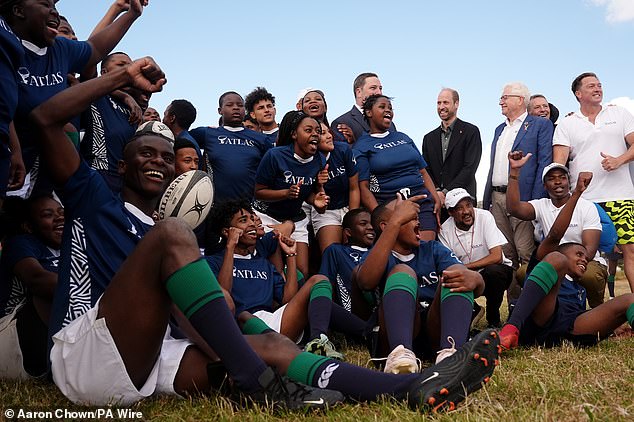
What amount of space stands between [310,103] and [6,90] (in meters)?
4.94

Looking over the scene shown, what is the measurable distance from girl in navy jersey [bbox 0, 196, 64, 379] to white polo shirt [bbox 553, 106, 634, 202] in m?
5.86

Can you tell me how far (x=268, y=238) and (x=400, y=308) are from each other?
73.7 inches

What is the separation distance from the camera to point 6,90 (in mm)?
2670

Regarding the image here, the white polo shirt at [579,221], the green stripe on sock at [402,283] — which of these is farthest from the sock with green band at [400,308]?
the white polo shirt at [579,221]

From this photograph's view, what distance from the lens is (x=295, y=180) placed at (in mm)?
5934

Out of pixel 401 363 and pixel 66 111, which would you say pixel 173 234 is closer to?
pixel 66 111

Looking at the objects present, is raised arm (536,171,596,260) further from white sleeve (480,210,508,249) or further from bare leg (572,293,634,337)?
bare leg (572,293,634,337)

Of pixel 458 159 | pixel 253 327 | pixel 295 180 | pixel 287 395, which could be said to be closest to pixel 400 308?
pixel 253 327

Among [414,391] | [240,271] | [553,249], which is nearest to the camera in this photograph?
[414,391]

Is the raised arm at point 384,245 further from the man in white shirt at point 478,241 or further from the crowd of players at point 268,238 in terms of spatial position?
the man in white shirt at point 478,241

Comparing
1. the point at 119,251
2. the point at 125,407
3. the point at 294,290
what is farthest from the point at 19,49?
the point at 294,290

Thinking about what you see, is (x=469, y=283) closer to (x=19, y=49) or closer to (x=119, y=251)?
(x=119, y=251)

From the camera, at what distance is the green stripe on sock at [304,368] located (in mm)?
2879

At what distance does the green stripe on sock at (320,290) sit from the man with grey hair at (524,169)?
121 inches
